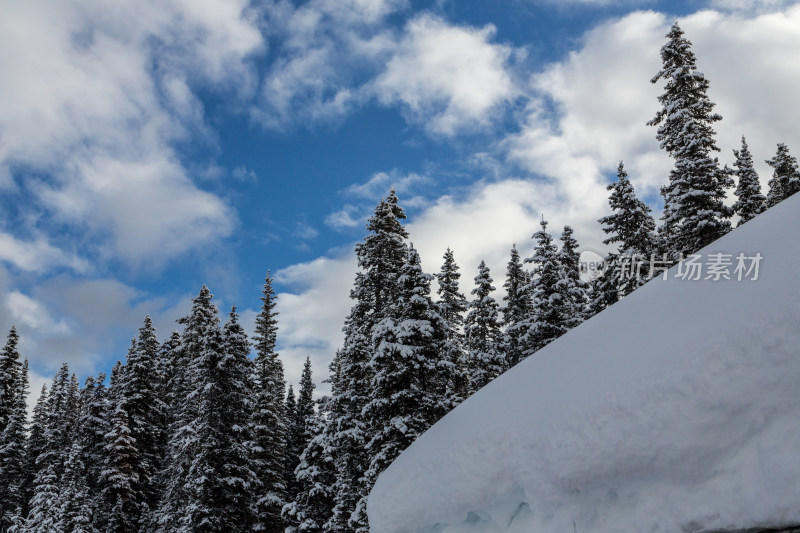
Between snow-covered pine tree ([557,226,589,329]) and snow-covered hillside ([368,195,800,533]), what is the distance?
54.9ft

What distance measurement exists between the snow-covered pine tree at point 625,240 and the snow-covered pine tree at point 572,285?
1389mm

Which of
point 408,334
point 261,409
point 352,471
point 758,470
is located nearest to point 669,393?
point 758,470

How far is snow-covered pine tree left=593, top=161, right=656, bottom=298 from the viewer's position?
23.3 meters

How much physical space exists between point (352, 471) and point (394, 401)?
23.5ft

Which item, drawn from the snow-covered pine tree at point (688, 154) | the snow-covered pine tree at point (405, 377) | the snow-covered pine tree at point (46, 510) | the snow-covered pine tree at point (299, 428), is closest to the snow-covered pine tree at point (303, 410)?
the snow-covered pine tree at point (299, 428)

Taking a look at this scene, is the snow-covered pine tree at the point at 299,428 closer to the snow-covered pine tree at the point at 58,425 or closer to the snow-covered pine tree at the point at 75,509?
the snow-covered pine tree at the point at 75,509

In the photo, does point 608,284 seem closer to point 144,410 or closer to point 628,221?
point 628,221

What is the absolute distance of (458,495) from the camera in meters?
6.10

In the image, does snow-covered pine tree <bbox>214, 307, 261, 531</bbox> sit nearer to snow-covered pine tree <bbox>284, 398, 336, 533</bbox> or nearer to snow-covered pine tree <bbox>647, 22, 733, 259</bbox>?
snow-covered pine tree <bbox>284, 398, 336, 533</bbox>

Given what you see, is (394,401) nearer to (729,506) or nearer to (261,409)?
(729,506)

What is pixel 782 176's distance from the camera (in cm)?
3325

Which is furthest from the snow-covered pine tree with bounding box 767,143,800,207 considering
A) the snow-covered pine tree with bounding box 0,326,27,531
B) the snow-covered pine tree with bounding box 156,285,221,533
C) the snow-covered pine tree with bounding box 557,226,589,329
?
the snow-covered pine tree with bounding box 0,326,27,531

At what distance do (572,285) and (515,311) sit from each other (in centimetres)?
508

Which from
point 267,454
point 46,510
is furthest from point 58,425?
point 267,454
